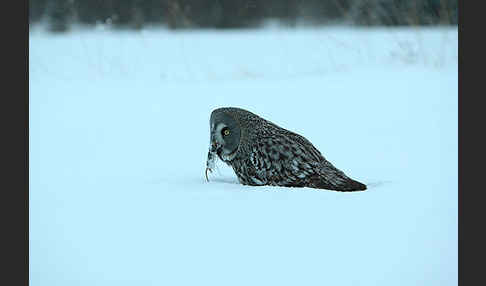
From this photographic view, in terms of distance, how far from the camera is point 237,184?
430cm

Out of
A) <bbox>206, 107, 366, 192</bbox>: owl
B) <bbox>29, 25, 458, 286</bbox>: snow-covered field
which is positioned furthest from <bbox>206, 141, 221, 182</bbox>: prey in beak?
<bbox>29, 25, 458, 286</bbox>: snow-covered field

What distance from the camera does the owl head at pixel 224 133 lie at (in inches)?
165

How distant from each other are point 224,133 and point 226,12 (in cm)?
1566

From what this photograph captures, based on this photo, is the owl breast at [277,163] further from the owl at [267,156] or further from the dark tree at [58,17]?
the dark tree at [58,17]

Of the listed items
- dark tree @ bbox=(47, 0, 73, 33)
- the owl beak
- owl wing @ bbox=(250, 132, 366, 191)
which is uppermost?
dark tree @ bbox=(47, 0, 73, 33)

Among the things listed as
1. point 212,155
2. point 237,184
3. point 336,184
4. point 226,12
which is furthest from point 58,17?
point 336,184

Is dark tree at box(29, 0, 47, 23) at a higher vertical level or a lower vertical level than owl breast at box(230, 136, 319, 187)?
higher

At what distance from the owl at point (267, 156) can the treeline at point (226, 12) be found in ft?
30.3

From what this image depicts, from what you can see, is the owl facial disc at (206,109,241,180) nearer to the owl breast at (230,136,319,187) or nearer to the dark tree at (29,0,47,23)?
the owl breast at (230,136,319,187)

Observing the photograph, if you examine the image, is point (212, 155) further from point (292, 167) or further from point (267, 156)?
point (292, 167)

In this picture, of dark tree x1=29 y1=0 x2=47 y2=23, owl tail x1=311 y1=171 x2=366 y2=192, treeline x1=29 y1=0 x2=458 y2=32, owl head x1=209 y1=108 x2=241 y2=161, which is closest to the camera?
owl tail x1=311 y1=171 x2=366 y2=192

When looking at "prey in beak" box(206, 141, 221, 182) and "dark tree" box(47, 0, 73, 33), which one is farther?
"dark tree" box(47, 0, 73, 33)

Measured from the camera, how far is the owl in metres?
4.01

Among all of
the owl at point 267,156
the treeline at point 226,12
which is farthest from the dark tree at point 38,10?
the owl at point 267,156
